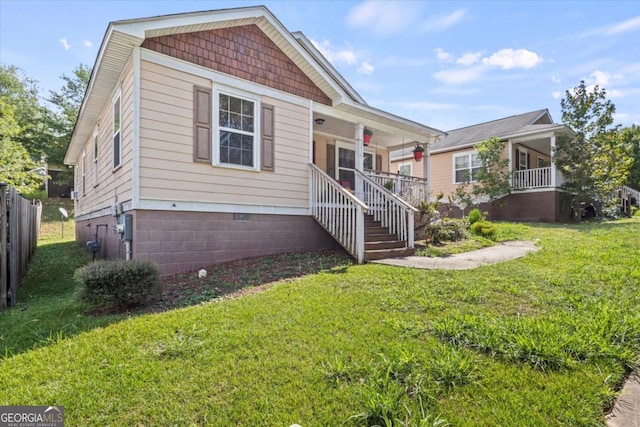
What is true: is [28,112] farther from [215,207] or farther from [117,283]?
[117,283]

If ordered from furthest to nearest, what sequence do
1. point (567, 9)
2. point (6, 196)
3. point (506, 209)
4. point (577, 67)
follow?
point (506, 209) → point (577, 67) → point (567, 9) → point (6, 196)

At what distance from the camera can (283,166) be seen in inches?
294

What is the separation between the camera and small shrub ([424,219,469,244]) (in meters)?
8.20

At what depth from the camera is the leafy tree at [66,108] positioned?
75.9ft

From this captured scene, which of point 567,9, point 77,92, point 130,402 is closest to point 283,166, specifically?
point 130,402

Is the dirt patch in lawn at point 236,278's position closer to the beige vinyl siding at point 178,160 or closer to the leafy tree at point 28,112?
the beige vinyl siding at point 178,160

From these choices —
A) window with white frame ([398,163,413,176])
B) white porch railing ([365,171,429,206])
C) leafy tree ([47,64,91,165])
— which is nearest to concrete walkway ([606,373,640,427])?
white porch railing ([365,171,429,206])

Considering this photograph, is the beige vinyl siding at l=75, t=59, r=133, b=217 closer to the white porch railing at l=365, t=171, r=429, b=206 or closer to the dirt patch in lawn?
the dirt patch in lawn

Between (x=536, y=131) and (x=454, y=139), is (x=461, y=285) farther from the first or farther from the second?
(x=454, y=139)

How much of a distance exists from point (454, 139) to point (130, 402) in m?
18.7

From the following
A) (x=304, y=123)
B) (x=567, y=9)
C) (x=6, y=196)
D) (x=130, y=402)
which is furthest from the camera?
(x=304, y=123)

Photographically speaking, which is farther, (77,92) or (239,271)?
(77,92)

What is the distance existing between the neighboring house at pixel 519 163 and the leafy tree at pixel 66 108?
2308 centimetres

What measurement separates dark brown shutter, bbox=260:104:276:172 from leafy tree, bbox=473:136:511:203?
10.6 metres
